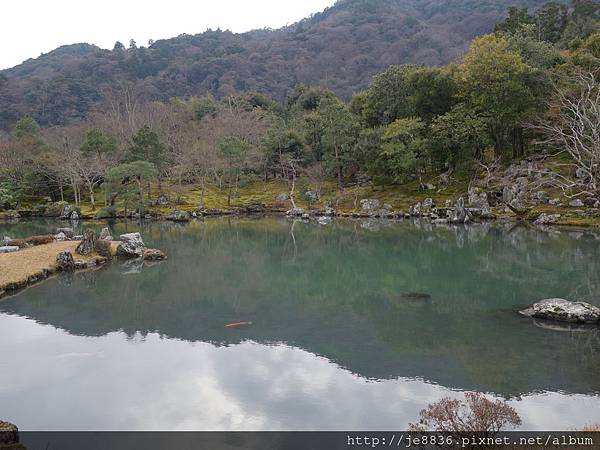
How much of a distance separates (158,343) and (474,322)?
11345mm

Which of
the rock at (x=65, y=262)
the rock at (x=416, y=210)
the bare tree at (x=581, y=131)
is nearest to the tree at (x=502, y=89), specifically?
the bare tree at (x=581, y=131)

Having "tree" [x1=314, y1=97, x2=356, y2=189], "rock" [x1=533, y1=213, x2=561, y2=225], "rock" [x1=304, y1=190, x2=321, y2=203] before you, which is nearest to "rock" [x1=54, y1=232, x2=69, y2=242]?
"rock" [x1=304, y1=190, x2=321, y2=203]

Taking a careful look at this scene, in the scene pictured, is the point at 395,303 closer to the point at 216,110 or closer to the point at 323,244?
the point at 323,244

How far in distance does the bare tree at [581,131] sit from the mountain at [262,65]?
362ft

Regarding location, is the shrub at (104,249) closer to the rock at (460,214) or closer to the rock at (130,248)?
the rock at (130,248)

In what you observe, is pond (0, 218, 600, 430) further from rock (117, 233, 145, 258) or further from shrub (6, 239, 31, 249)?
shrub (6, 239, 31, 249)

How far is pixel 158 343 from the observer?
1639 cm

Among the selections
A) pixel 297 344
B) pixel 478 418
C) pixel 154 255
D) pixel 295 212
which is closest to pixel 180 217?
pixel 295 212


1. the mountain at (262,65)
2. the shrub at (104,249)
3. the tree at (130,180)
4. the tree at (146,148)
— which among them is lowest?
the shrub at (104,249)

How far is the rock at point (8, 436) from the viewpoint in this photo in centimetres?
919

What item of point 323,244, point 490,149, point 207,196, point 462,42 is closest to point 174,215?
point 207,196

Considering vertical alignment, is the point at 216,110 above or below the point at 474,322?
above

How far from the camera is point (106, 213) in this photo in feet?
197

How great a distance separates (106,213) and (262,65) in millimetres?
131084
